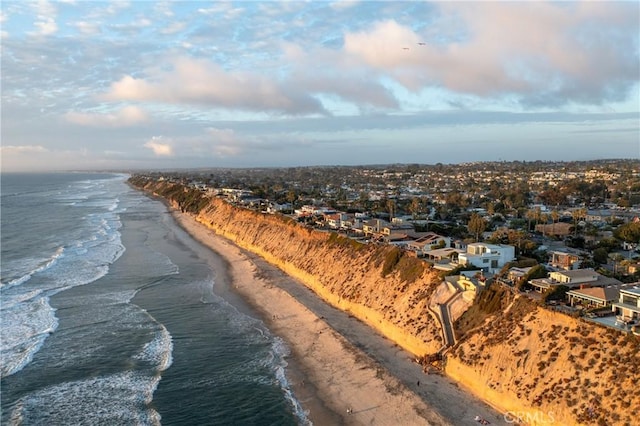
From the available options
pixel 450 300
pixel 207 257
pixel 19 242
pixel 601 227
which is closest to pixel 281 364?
pixel 450 300

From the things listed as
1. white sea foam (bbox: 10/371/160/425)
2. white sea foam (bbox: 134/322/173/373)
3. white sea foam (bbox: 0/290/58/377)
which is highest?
white sea foam (bbox: 0/290/58/377)

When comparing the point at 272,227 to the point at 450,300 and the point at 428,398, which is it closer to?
the point at 450,300

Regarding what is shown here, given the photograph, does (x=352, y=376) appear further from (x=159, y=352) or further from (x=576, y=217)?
(x=576, y=217)

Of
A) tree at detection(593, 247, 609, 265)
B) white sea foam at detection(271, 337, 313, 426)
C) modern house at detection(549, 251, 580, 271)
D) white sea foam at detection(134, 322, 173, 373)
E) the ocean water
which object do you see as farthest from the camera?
tree at detection(593, 247, 609, 265)

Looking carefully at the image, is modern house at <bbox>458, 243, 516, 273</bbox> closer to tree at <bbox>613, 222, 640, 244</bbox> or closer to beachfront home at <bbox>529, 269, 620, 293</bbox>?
beachfront home at <bbox>529, 269, 620, 293</bbox>

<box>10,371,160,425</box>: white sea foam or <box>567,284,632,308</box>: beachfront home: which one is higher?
<box>567,284,632,308</box>: beachfront home

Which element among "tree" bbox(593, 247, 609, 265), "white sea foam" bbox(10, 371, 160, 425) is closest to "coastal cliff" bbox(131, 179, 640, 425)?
"white sea foam" bbox(10, 371, 160, 425)

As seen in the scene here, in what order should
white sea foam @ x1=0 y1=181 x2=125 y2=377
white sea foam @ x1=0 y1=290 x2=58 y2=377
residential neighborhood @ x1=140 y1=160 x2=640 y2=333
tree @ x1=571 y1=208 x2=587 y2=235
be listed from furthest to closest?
tree @ x1=571 y1=208 x2=587 y2=235
white sea foam @ x1=0 y1=181 x2=125 y2=377
white sea foam @ x1=0 y1=290 x2=58 y2=377
residential neighborhood @ x1=140 y1=160 x2=640 y2=333
